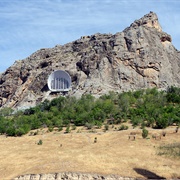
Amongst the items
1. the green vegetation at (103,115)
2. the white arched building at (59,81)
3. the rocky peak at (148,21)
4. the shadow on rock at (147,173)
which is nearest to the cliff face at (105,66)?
the rocky peak at (148,21)

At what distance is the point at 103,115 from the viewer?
43250 mm

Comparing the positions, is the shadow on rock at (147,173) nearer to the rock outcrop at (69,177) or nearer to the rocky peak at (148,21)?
the rock outcrop at (69,177)

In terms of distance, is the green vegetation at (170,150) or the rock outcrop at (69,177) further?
the green vegetation at (170,150)

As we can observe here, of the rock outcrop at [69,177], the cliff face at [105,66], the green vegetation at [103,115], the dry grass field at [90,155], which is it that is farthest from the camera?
the cliff face at [105,66]

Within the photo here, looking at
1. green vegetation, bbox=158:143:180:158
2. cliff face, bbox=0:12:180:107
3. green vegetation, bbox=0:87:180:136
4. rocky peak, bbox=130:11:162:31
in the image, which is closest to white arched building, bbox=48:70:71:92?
cliff face, bbox=0:12:180:107

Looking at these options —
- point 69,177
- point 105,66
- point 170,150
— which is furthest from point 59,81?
point 69,177

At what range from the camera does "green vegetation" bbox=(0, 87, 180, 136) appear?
39.0 metres

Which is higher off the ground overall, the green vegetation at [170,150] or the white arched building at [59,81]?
the white arched building at [59,81]

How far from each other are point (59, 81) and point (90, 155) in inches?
1775

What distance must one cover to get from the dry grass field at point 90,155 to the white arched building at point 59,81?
33723mm

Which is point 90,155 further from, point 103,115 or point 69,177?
point 103,115

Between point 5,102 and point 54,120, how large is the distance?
39263 millimetres

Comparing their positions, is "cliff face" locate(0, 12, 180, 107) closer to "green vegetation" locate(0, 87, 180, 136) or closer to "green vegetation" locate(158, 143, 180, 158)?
"green vegetation" locate(0, 87, 180, 136)

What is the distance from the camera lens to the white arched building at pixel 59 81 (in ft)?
229
